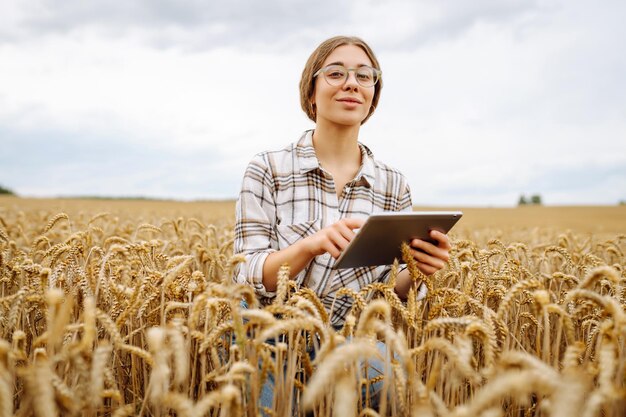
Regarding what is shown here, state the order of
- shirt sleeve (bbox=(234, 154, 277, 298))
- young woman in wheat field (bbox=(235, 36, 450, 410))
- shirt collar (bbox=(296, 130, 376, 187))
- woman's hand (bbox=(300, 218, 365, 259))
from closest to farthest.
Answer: woman's hand (bbox=(300, 218, 365, 259)) → shirt sleeve (bbox=(234, 154, 277, 298)) → young woman in wheat field (bbox=(235, 36, 450, 410)) → shirt collar (bbox=(296, 130, 376, 187))

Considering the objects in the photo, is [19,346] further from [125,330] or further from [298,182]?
[298,182]

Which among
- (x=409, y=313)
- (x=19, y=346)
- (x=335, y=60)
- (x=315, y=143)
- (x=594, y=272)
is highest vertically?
(x=335, y=60)

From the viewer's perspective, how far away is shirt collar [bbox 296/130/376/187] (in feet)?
9.43

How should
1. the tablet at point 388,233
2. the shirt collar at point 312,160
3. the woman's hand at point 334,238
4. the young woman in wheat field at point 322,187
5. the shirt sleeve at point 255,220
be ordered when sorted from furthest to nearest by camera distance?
the shirt collar at point 312,160, the young woman in wheat field at point 322,187, the shirt sleeve at point 255,220, the woman's hand at point 334,238, the tablet at point 388,233

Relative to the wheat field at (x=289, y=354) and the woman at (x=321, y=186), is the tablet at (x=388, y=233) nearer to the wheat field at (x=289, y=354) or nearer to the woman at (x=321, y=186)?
the wheat field at (x=289, y=354)

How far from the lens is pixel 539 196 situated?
231 feet

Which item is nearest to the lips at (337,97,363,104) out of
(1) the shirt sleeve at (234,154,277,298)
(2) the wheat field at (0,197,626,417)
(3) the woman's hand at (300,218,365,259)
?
(1) the shirt sleeve at (234,154,277,298)

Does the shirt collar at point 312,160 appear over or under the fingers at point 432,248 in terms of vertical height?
over

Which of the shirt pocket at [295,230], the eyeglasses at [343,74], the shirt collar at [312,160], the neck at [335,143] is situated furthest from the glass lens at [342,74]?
the shirt pocket at [295,230]

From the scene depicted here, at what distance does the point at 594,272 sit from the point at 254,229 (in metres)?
1.78

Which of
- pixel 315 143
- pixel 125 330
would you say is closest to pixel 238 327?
pixel 125 330

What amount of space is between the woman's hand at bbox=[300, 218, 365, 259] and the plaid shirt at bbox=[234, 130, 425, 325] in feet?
1.59

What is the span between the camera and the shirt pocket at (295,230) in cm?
279

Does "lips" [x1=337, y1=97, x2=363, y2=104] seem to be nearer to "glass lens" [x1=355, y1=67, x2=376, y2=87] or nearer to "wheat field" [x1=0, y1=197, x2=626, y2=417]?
"glass lens" [x1=355, y1=67, x2=376, y2=87]
